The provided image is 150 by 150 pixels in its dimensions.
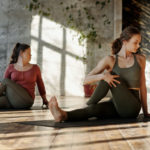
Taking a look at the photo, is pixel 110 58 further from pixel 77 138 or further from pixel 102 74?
pixel 77 138

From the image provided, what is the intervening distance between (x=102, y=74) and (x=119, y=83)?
0.18m

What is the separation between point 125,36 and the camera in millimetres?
2637

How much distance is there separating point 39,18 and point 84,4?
4.21 ft

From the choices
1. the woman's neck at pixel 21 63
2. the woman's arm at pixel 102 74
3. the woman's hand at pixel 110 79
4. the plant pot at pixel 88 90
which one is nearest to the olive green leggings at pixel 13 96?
the woman's neck at pixel 21 63

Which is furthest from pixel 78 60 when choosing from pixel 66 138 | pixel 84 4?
pixel 66 138

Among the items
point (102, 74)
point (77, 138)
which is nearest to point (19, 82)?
point (102, 74)

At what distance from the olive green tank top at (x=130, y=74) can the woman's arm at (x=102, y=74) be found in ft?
0.22

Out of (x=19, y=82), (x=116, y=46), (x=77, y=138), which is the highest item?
(x=116, y=46)

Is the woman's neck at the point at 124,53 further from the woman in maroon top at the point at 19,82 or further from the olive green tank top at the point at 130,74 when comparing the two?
the woman in maroon top at the point at 19,82

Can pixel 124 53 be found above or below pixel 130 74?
above

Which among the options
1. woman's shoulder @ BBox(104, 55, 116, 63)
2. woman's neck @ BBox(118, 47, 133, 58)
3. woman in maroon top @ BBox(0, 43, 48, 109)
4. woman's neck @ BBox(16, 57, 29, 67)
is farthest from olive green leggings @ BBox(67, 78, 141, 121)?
woman's neck @ BBox(16, 57, 29, 67)

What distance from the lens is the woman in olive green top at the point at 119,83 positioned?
2389mm

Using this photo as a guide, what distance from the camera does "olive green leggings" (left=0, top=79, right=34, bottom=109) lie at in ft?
11.5

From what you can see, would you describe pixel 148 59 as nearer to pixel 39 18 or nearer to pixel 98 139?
pixel 39 18
